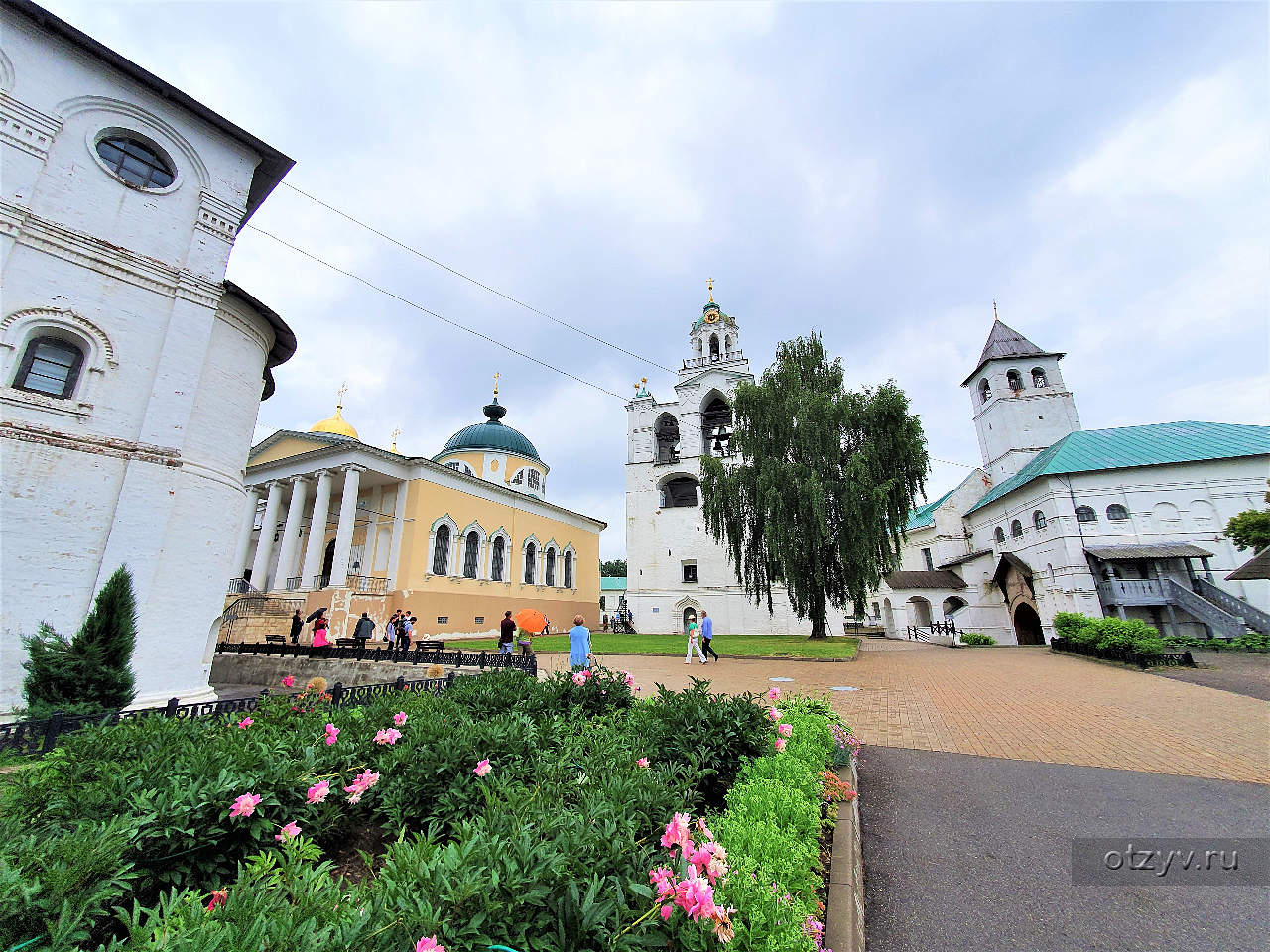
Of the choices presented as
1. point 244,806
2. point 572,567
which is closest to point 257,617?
point 572,567

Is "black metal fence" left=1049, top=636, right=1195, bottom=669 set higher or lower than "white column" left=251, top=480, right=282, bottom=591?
lower

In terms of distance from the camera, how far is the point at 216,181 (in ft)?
40.7

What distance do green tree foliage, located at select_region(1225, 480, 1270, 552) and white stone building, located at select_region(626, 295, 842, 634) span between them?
18.3m

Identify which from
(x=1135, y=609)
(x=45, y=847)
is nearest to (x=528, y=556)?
(x=45, y=847)

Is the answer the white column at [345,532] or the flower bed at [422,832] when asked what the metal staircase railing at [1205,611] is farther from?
the white column at [345,532]

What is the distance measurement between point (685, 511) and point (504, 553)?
12.5 metres

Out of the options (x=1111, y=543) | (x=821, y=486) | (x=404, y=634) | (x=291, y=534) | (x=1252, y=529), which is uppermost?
(x=821, y=486)

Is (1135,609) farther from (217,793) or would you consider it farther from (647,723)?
(217,793)

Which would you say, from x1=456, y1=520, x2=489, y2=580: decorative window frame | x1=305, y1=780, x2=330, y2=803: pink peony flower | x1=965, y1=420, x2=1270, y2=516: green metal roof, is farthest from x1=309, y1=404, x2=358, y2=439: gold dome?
x1=965, y1=420, x2=1270, y2=516: green metal roof

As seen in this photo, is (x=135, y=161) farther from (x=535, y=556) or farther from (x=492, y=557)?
(x=535, y=556)

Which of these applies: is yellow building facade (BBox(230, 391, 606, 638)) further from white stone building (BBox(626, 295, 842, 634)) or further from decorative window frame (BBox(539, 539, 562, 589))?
white stone building (BBox(626, 295, 842, 634))

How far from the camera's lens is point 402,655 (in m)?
13.7

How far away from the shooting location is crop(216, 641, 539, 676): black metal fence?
11347 mm

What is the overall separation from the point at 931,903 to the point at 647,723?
2486mm
